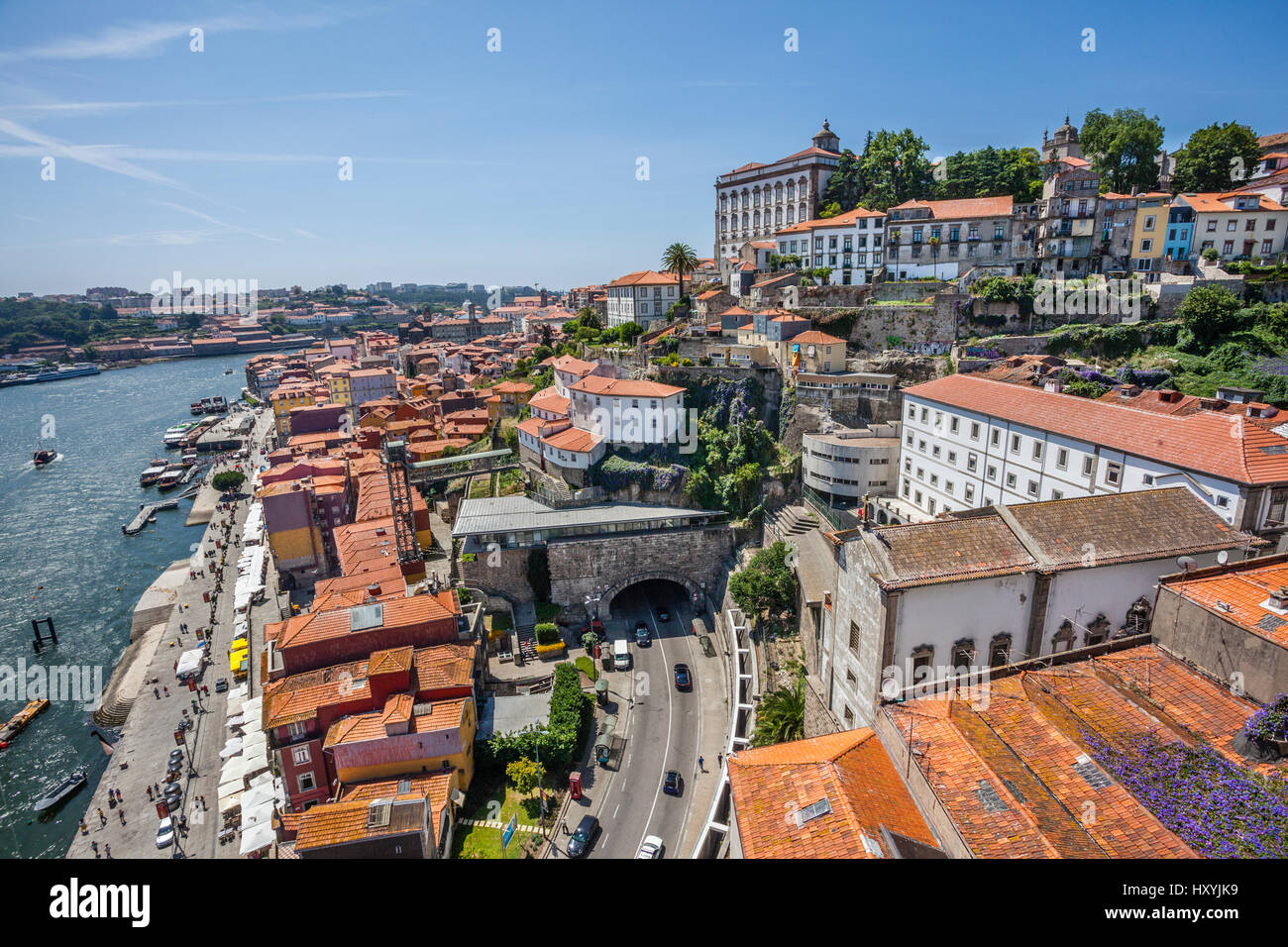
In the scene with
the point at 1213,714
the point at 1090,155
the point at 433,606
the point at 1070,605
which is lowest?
the point at 433,606

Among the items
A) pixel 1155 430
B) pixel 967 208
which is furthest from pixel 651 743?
pixel 967 208

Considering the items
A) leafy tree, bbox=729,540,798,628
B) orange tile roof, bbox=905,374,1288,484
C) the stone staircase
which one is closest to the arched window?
orange tile roof, bbox=905,374,1288,484

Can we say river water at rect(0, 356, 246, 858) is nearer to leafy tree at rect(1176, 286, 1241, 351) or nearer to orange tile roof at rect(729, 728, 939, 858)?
orange tile roof at rect(729, 728, 939, 858)

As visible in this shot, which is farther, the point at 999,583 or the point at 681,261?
the point at 681,261

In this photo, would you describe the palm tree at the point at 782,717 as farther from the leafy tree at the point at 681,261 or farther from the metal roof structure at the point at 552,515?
the leafy tree at the point at 681,261

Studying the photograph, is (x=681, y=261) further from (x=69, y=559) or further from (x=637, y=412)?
(x=69, y=559)
